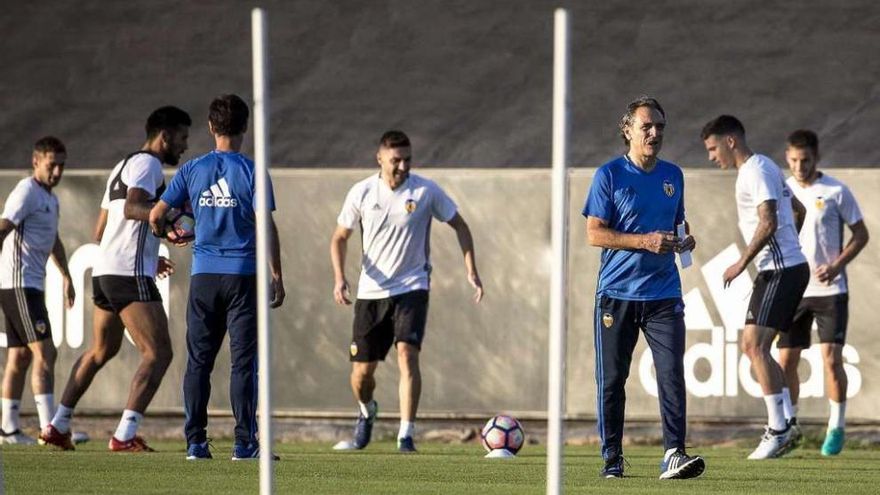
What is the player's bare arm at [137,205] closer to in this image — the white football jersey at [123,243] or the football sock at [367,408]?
A: the white football jersey at [123,243]

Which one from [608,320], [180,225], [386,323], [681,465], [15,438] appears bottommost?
[15,438]

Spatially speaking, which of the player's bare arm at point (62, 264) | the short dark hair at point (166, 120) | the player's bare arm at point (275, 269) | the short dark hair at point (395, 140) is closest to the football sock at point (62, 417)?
the player's bare arm at point (62, 264)

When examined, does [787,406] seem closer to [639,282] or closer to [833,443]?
[833,443]

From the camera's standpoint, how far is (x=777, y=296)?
13.1m

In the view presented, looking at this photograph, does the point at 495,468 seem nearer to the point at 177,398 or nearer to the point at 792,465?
the point at 792,465

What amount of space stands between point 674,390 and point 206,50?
10.6m

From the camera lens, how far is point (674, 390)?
1030 cm

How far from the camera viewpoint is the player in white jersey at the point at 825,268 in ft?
46.4

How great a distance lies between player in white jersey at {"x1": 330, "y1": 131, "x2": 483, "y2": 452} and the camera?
13938mm

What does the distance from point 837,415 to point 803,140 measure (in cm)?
217

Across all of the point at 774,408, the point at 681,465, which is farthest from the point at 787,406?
the point at 681,465

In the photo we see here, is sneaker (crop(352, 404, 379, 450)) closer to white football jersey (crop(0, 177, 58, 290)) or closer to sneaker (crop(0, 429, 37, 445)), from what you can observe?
sneaker (crop(0, 429, 37, 445))

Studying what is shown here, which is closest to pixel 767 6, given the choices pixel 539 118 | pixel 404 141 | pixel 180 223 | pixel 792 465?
pixel 539 118

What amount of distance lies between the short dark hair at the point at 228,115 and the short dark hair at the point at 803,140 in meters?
4.90
